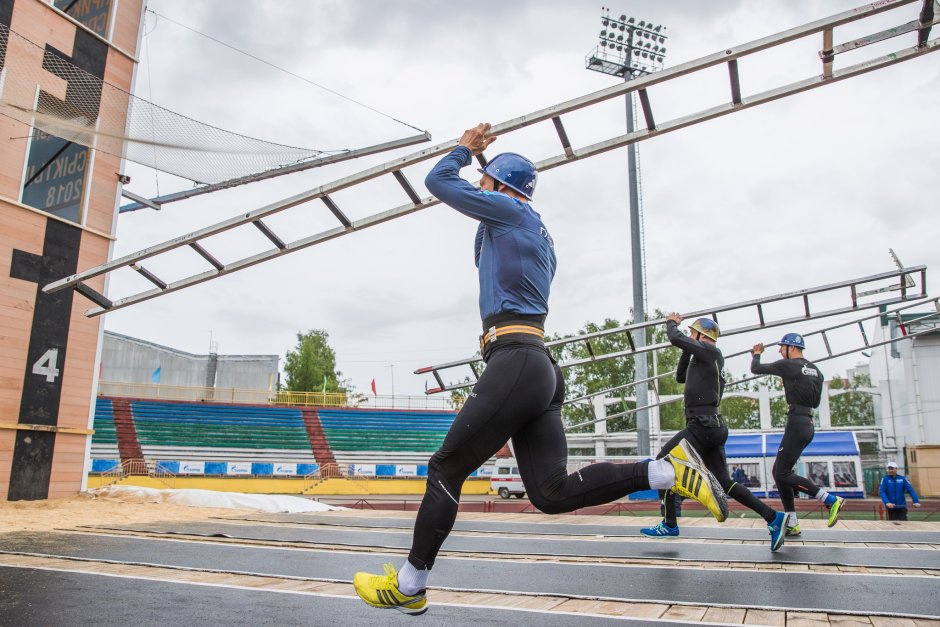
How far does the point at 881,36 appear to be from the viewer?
475 cm

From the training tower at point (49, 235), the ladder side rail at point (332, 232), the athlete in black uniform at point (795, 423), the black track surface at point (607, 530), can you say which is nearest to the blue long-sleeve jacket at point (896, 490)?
the black track surface at point (607, 530)

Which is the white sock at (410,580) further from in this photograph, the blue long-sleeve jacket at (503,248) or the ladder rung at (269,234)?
the ladder rung at (269,234)

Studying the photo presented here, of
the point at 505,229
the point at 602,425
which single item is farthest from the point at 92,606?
the point at 602,425

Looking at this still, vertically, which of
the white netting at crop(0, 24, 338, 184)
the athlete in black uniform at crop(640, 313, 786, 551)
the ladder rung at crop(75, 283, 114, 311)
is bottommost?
the athlete in black uniform at crop(640, 313, 786, 551)

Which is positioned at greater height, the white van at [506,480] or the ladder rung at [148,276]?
the ladder rung at [148,276]

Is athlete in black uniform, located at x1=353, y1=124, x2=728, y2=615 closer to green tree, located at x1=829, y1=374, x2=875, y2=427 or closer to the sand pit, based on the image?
the sand pit

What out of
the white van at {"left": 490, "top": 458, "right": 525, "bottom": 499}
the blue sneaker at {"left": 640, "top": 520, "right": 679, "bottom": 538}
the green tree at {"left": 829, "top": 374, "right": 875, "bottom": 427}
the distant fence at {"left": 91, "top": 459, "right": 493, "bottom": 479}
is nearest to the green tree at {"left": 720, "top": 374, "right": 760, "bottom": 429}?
the green tree at {"left": 829, "top": 374, "right": 875, "bottom": 427}

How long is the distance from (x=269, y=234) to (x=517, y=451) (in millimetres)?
4430

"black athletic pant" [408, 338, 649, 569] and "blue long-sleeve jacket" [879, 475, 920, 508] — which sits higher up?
"black athletic pant" [408, 338, 649, 569]

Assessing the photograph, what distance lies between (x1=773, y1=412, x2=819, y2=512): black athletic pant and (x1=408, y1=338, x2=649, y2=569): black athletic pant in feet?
15.0

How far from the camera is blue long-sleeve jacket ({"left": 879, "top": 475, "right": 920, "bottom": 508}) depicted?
12234 mm

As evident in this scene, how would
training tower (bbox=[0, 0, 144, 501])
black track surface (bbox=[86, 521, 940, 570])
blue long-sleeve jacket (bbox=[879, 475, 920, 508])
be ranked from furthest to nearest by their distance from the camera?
blue long-sleeve jacket (bbox=[879, 475, 920, 508]) → training tower (bbox=[0, 0, 144, 501]) → black track surface (bbox=[86, 521, 940, 570])

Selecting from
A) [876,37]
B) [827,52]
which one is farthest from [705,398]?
[876,37]

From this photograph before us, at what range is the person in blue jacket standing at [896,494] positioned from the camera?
39.9 ft
